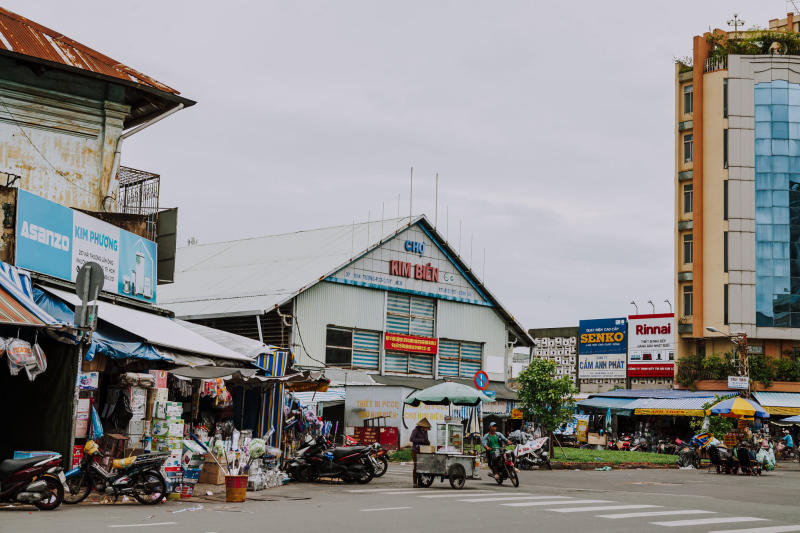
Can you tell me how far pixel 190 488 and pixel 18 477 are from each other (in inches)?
163

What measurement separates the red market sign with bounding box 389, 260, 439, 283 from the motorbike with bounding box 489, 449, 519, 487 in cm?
1907

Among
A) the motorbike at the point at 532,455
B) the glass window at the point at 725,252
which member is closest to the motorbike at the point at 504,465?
the motorbike at the point at 532,455

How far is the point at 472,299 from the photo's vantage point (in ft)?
144

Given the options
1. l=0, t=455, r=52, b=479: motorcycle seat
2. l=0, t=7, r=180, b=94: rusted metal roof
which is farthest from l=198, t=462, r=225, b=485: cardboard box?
l=0, t=7, r=180, b=94: rusted metal roof

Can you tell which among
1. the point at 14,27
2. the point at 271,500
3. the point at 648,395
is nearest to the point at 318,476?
the point at 271,500

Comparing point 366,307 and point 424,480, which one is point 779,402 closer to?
point 366,307

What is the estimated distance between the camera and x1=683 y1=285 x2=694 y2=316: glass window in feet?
203

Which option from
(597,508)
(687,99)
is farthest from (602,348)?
(597,508)

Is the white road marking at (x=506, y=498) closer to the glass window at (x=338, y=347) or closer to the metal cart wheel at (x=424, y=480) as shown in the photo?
the metal cart wheel at (x=424, y=480)

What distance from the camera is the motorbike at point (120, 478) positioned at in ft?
49.9

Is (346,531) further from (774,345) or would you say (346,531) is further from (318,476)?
(774,345)

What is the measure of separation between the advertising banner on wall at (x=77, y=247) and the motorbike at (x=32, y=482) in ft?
16.6

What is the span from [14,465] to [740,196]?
53.7 meters

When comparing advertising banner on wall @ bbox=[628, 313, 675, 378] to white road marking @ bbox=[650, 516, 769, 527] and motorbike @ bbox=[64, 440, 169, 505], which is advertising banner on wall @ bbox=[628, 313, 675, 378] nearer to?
white road marking @ bbox=[650, 516, 769, 527]
